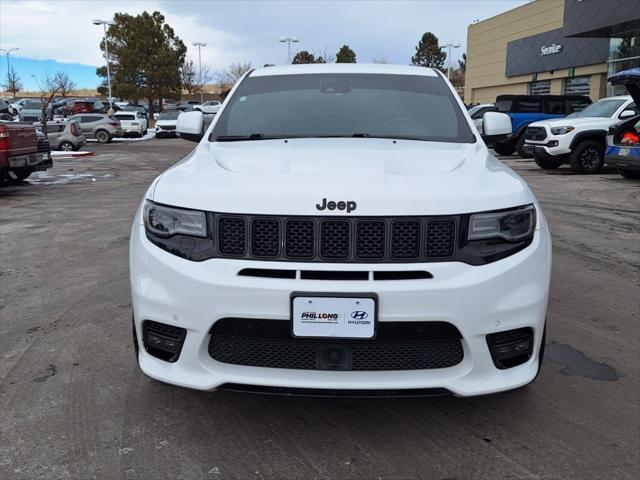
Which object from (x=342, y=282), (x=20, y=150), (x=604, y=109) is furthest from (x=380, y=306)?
(x=604, y=109)

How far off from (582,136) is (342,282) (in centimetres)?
1308

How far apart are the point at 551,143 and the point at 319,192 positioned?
12823 millimetres

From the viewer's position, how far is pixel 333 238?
236 centimetres

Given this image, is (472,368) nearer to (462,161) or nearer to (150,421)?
(462,161)

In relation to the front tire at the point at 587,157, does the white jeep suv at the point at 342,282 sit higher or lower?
higher

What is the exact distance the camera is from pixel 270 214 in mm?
2375

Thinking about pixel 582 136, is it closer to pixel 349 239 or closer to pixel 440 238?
pixel 440 238

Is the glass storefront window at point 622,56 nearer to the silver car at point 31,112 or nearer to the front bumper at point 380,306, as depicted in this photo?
the front bumper at point 380,306

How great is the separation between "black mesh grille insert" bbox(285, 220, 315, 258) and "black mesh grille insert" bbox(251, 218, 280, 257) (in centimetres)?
5

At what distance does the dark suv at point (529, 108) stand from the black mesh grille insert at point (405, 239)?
51.3ft

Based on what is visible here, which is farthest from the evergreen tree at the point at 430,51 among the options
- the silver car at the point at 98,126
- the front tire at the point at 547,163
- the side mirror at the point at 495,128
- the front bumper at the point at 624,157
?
the side mirror at the point at 495,128

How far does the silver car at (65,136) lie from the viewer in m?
22.6

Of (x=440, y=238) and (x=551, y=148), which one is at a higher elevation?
(x=440, y=238)

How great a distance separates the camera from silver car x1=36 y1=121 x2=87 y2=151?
22562 mm
